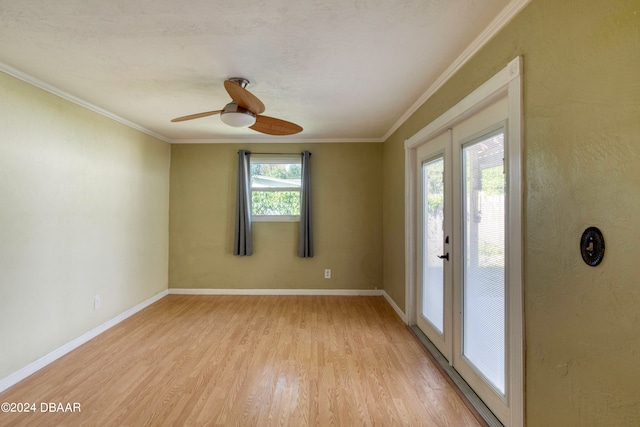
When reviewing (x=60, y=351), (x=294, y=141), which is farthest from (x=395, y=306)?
(x=60, y=351)

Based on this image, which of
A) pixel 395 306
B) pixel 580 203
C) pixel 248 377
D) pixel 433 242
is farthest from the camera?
pixel 395 306

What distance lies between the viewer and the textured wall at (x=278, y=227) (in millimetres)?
4152

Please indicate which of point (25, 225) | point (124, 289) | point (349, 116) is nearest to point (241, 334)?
point (124, 289)

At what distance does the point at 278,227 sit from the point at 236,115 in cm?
227

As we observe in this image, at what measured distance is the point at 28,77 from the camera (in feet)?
6.94

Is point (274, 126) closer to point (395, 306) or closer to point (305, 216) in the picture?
point (305, 216)

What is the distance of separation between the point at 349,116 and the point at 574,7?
2.15 metres

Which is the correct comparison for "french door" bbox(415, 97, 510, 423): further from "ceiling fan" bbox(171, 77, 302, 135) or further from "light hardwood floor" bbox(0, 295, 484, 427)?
"ceiling fan" bbox(171, 77, 302, 135)

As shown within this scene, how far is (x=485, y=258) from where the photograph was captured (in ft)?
5.84

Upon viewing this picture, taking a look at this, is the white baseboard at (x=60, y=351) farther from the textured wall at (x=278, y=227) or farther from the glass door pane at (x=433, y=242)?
the glass door pane at (x=433, y=242)

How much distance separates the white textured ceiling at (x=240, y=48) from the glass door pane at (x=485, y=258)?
2.44 ft

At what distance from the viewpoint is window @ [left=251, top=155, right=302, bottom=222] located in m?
4.18

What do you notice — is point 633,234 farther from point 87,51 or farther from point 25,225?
point 25,225

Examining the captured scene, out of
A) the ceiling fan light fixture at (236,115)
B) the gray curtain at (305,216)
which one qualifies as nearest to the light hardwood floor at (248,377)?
the gray curtain at (305,216)
